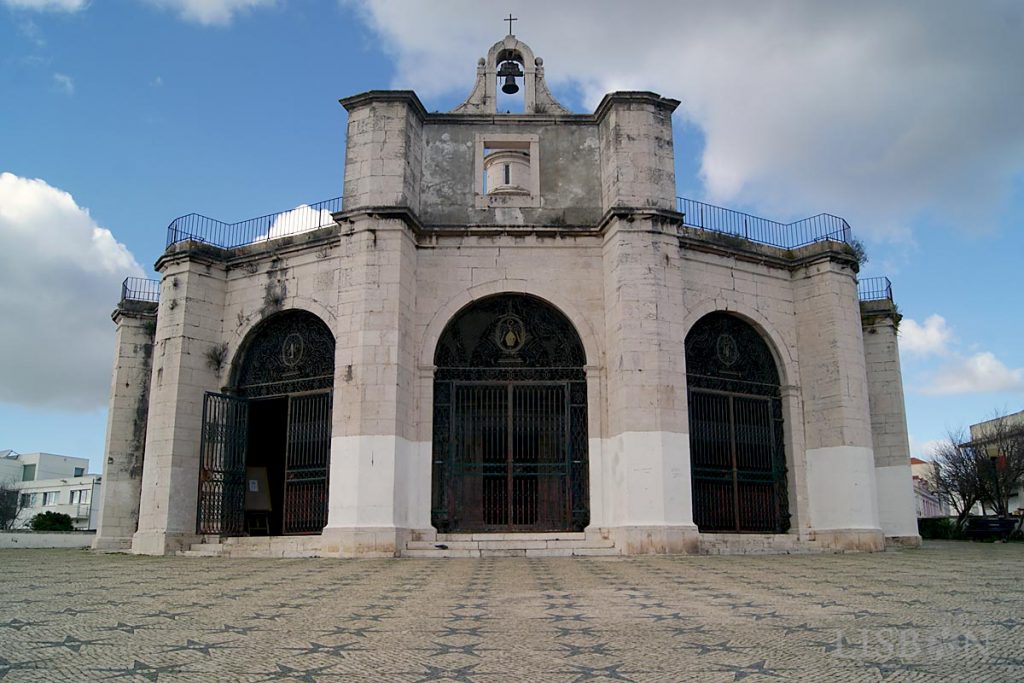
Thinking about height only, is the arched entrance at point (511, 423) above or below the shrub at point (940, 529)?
above

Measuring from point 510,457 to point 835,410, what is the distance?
265 inches

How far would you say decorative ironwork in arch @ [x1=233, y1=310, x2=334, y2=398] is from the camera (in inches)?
640

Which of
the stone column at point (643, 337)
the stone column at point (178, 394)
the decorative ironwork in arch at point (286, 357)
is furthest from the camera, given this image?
the decorative ironwork in arch at point (286, 357)

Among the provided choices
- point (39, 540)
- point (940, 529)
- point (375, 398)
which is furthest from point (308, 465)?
point (940, 529)

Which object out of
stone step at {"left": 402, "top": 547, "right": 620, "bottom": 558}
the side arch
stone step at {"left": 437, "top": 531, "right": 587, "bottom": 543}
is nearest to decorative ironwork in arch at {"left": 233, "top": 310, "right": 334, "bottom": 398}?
stone step at {"left": 437, "top": 531, "right": 587, "bottom": 543}

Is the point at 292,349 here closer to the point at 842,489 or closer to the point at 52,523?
the point at 842,489

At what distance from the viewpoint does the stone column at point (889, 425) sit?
60.3 feet

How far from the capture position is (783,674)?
13.7 feet

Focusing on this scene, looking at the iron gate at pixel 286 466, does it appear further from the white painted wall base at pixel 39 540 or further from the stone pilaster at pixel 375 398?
the white painted wall base at pixel 39 540

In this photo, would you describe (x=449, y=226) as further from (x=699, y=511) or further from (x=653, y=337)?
(x=699, y=511)

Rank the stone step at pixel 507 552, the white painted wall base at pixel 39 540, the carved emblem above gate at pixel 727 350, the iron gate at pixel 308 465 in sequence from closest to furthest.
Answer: the stone step at pixel 507 552 → the iron gate at pixel 308 465 → the carved emblem above gate at pixel 727 350 → the white painted wall base at pixel 39 540

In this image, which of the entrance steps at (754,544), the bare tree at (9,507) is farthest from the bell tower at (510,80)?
the bare tree at (9,507)

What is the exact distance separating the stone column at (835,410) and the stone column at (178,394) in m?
12.4

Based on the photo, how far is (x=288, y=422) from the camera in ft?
53.5
